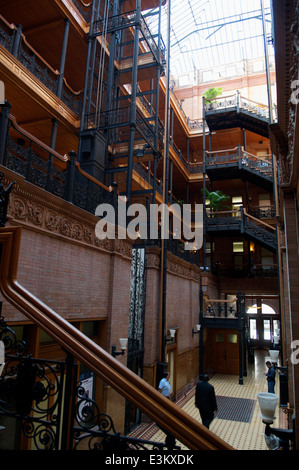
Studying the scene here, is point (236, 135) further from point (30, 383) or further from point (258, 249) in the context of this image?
point (30, 383)

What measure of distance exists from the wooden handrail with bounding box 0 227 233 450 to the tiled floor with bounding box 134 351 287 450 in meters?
7.44

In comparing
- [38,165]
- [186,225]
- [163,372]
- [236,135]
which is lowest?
[163,372]

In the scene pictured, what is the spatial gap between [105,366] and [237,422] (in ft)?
35.2

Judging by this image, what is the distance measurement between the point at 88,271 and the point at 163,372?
511cm

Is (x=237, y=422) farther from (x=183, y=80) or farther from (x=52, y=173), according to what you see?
(x=183, y=80)

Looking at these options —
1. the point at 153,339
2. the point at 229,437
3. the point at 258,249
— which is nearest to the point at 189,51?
the point at 258,249

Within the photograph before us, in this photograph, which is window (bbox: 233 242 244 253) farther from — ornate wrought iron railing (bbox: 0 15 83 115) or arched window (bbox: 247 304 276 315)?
ornate wrought iron railing (bbox: 0 15 83 115)

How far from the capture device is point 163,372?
10484mm

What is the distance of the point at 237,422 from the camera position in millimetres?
10797

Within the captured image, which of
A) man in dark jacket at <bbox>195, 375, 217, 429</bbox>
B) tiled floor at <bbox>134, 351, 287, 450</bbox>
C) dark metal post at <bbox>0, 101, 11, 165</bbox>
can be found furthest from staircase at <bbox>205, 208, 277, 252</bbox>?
dark metal post at <bbox>0, 101, 11, 165</bbox>

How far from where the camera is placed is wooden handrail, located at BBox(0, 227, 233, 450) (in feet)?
5.94

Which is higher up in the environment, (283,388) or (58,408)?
(58,408)

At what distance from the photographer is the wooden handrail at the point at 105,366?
71.3 inches

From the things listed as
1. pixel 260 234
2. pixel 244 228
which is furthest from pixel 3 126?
pixel 260 234
